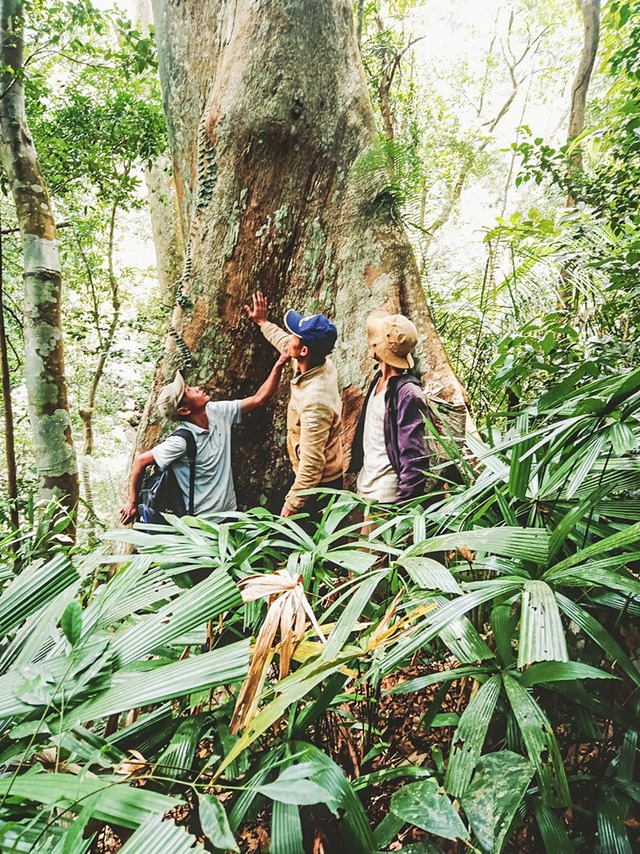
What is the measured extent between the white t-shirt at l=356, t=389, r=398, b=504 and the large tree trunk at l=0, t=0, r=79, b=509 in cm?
234

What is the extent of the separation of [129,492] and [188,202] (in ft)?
6.79

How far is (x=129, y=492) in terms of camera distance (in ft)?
9.18

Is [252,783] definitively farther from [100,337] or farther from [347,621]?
[100,337]

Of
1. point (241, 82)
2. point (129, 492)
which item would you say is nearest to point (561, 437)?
point (129, 492)

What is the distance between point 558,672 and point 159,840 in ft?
2.16

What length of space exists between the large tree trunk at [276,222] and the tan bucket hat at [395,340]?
0.25 metres

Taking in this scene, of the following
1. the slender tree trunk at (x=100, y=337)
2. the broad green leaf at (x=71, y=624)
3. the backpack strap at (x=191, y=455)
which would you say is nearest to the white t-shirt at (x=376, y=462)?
the backpack strap at (x=191, y=455)

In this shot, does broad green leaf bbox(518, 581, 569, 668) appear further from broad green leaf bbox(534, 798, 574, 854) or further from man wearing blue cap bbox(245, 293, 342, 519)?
man wearing blue cap bbox(245, 293, 342, 519)

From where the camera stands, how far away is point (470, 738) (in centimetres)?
79

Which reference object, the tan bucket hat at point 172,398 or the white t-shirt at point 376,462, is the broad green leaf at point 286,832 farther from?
the tan bucket hat at point 172,398

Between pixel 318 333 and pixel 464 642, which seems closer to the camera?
pixel 464 642

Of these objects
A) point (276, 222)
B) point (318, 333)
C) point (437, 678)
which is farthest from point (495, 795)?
point (276, 222)

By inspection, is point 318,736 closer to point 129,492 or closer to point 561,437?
point 561,437

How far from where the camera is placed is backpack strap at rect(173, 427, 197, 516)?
269cm
